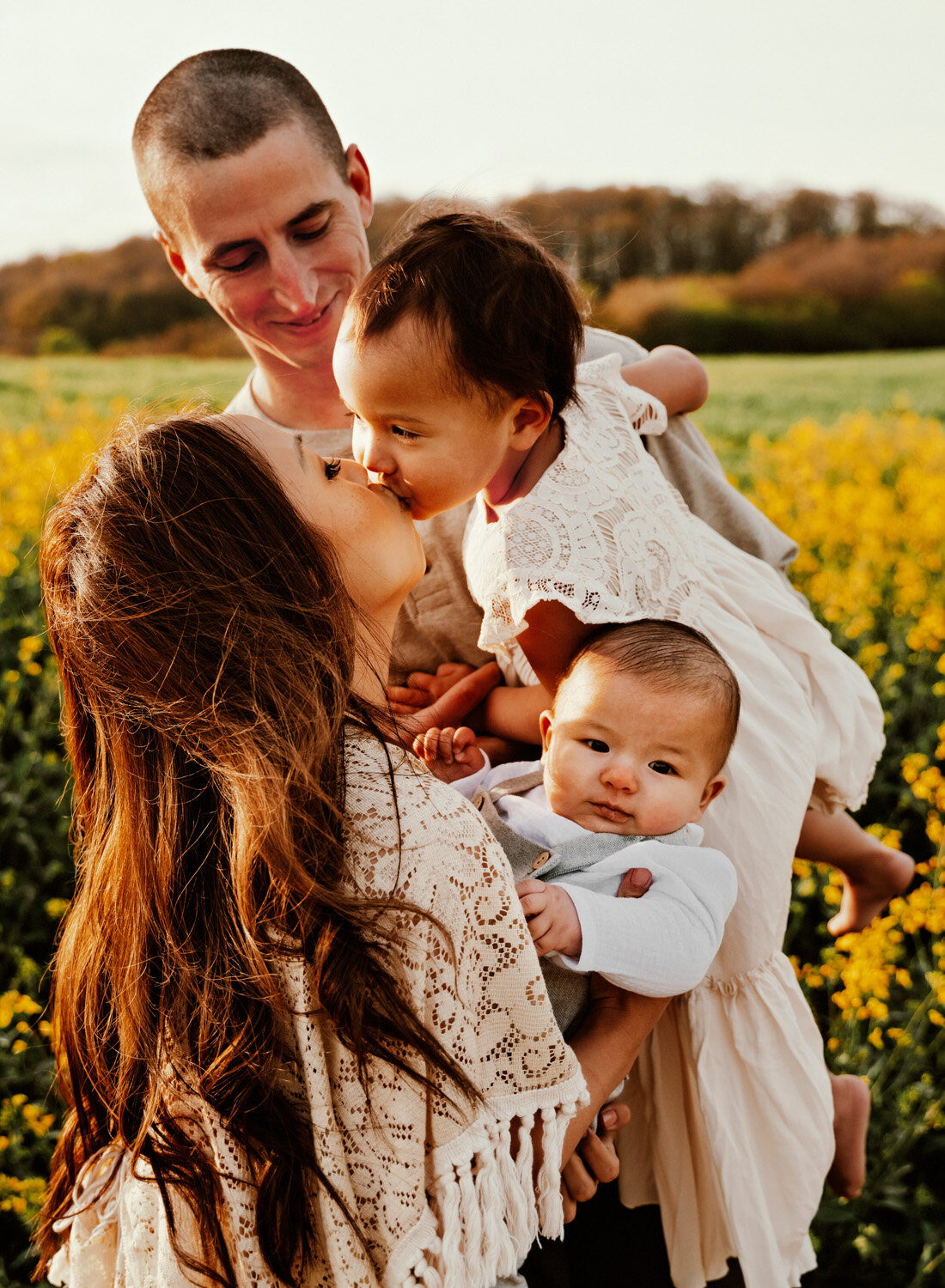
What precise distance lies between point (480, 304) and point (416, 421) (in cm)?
22

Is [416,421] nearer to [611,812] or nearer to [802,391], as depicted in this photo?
[611,812]

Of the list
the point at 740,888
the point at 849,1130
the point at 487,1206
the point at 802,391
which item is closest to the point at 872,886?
the point at 849,1130

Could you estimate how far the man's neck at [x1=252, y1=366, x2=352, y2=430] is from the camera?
2.62 meters

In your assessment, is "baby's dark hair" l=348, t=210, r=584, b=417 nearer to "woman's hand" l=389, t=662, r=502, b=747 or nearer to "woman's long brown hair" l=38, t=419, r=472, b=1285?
"woman's long brown hair" l=38, t=419, r=472, b=1285

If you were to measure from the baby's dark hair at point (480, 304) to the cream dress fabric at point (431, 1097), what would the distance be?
693 mm

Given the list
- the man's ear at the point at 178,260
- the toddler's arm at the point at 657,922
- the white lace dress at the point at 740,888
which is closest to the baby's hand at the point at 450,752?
the white lace dress at the point at 740,888

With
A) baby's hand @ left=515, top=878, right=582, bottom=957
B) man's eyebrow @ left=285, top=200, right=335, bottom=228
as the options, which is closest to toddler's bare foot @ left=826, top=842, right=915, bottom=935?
baby's hand @ left=515, top=878, right=582, bottom=957

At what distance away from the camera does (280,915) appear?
4.73 ft

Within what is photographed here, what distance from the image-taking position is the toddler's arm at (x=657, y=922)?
162 cm

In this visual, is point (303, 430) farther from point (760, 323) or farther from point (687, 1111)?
point (760, 323)

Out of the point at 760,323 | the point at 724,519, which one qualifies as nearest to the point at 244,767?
the point at 724,519

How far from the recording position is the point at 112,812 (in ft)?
5.34

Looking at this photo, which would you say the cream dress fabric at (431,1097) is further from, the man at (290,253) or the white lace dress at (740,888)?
the man at (290,253)

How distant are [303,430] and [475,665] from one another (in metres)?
0.73
